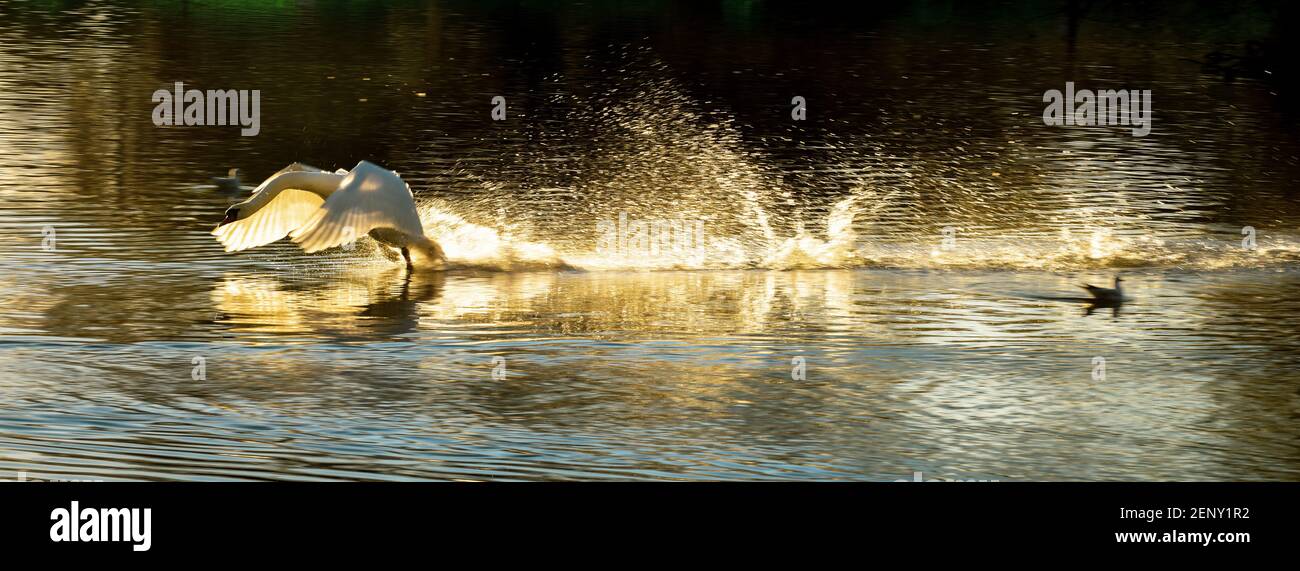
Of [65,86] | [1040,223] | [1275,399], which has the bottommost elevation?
[1275,399]

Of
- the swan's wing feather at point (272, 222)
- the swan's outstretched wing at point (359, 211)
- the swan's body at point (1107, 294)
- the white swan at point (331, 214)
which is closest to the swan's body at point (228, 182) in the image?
the white swan at point (331, 214)

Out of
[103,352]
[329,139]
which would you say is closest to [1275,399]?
[103,352]

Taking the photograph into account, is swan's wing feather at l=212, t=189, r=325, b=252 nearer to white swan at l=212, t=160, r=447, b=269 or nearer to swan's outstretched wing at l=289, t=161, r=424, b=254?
white swan at l=212, t=160, r=447, b=269

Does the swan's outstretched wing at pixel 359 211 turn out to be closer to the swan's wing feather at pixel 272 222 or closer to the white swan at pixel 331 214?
the white swan at pixel 331 214

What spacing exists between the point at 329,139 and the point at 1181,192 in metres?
11.0

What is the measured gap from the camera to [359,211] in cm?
1602

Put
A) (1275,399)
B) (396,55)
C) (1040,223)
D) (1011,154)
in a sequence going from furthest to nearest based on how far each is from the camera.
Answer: (396,55)
(1011,154)
(1040,223)
(1275,399)

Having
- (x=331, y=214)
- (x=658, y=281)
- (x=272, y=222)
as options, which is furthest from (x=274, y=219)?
(x=658, y=281)

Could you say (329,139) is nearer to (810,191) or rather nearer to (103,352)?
(810,191)

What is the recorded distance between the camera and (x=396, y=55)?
35.9 m

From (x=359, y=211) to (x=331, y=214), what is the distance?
225 mm

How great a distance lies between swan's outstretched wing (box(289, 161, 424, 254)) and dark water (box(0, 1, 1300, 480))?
0.46 meters

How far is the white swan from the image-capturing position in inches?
627

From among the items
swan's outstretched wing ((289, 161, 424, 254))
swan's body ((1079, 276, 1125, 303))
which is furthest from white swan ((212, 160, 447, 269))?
swan's body ((1079, 276, 1125, 303))
